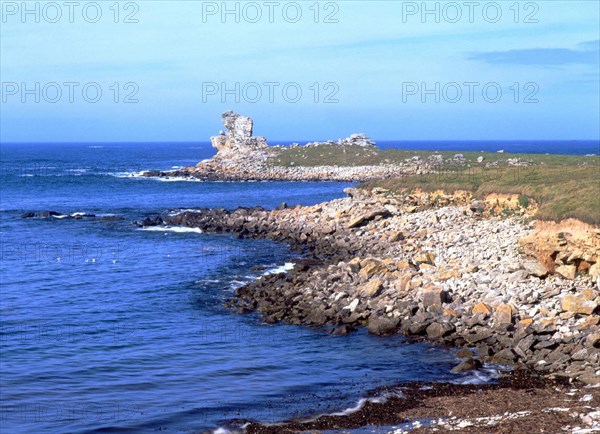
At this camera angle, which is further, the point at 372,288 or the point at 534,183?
the point at 534,183

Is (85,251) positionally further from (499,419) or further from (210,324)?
(499,419)

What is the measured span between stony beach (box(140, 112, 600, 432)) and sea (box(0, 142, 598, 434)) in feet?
4.44

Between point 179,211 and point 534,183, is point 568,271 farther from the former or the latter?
point 179,211

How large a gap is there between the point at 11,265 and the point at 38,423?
2623cm

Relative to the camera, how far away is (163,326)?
30.0 metres

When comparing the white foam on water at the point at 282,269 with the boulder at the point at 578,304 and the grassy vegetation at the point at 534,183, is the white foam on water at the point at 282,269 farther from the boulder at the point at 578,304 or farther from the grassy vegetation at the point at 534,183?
the boulder at the point at 578,304

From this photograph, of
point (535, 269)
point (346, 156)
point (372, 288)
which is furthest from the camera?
point (346, 156)

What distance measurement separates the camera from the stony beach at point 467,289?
22.4 meters

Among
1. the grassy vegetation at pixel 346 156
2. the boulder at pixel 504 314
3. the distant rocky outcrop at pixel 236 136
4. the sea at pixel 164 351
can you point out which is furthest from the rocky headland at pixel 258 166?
the boulder at pixel 504 314

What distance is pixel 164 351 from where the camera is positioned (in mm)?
26359

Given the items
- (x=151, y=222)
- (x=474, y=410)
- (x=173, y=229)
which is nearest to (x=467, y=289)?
(x=474, y=410)

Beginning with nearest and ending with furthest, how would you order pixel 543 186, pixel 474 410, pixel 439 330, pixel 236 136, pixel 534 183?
pixel 474 410, pixel 439 330, pixel 543 186, pixel 534 183, pixel 236 136

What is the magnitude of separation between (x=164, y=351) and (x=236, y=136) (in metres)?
109

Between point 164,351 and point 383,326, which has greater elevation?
point 383,326
